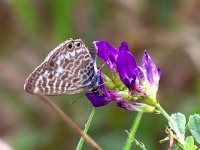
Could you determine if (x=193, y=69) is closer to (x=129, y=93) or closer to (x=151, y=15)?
(x=151, y=15)

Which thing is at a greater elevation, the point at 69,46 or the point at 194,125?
the point at 69,46

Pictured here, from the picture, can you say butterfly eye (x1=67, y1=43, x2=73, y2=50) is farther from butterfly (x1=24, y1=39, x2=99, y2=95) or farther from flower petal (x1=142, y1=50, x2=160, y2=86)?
flower petal (x1=142, y1=50, x2=160, y2=86)

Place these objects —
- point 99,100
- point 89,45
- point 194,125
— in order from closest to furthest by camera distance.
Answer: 1. point 194,125
2. point 99,100
3. point 89,45

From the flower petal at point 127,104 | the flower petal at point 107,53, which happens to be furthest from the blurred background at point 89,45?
the flower petal at point 127,104

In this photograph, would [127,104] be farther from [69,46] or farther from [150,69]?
[69,46]

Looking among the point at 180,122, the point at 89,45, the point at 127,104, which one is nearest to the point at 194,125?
the point at 180,122

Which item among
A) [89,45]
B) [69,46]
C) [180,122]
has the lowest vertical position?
[89,45]
